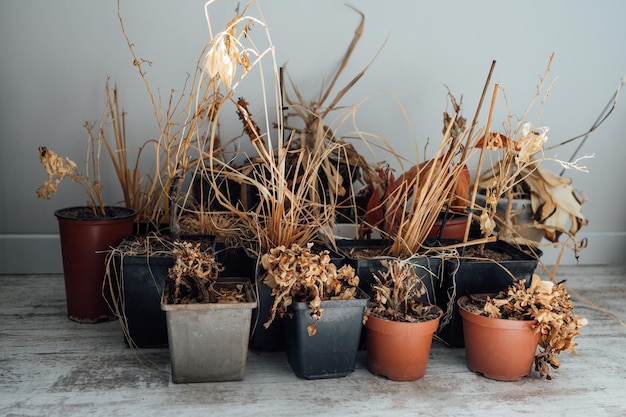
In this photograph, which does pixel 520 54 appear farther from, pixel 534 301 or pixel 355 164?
pixel 534 301

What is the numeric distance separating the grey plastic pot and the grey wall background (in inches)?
49.8

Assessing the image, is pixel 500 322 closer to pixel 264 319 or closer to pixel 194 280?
pixel 264 319

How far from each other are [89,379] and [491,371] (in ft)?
3.89

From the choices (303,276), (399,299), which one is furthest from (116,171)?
(399,299)

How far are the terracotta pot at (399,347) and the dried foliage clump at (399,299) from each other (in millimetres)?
39

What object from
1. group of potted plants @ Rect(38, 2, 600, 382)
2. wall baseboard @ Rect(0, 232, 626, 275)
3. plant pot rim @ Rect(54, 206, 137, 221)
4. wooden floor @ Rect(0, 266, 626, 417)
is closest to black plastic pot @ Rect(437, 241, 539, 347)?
group of potted plants @ Rect(38, 2, 600, 382)

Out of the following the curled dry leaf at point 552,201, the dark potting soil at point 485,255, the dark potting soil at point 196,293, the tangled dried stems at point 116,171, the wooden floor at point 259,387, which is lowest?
the wooden floor at point 259,387

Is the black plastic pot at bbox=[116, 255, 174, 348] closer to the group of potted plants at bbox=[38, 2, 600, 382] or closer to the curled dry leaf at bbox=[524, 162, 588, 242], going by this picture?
the group of potted plants at bbox=[38, 2, 600, 382]

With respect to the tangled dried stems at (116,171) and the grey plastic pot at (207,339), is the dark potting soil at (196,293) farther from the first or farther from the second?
the tangled dried stems at (116,171)

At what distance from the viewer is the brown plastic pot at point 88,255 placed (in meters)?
2.04

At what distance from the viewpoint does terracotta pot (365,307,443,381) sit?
5.59 ft

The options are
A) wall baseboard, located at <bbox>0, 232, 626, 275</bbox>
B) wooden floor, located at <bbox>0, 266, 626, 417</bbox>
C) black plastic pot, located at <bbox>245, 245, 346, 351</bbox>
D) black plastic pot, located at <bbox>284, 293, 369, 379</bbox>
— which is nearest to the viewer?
wooden floor, located at <bbox>0, 266, 626, 417</bbox>

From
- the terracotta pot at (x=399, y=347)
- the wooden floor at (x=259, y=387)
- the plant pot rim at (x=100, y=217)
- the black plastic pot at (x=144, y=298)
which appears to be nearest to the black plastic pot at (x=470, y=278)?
the wooden floor at (x=259, y=387)

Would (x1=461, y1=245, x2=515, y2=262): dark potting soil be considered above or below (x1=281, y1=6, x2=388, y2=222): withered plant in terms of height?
below
